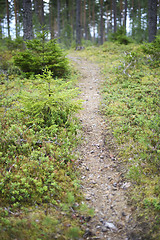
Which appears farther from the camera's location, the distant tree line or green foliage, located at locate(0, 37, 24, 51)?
green foliage, located at locate(0, 37, 24, 51)

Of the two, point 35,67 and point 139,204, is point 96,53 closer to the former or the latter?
point 35,67

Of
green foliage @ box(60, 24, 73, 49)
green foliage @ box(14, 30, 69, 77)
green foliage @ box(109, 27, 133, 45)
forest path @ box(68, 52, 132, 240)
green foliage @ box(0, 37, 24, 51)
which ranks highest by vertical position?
green foliage @ box(60, 24, 73, 49)

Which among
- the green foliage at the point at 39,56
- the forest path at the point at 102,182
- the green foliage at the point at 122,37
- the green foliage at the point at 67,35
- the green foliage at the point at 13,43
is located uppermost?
the green foliage at the point at 67,35

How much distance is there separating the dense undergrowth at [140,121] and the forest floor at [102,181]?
277mm

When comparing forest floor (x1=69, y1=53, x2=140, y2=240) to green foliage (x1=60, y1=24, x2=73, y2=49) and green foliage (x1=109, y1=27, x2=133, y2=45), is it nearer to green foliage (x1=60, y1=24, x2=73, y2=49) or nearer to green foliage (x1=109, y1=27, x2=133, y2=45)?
green foliage (x1=109, y1=27, x2=133, y2=45)

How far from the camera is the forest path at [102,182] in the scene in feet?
11.8

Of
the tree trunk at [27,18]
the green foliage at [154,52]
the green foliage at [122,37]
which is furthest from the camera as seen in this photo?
the green foliage at [122,37]

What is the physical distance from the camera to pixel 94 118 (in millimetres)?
7602

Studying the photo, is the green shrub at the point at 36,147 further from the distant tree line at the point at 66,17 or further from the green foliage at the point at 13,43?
the green foliage at the point at 13,43

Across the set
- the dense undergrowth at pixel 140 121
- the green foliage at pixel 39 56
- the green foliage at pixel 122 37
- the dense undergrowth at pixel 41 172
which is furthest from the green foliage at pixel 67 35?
the dense undergrowth at pixel 41 172

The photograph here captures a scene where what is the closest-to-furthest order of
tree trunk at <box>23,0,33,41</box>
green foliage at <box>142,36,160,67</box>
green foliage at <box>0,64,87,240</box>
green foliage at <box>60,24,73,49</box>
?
green foliage at <box>0,64,87,240</box>
tree trunk at <box>23,0,33,41</box>
green foliage at <box>142,36,160,67</box>
green foliage at <box>60,24,73,49</box>

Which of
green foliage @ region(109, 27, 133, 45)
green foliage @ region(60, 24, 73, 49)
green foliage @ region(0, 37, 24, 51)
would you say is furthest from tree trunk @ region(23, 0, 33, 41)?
green foliage @ region(60, 24, 73, 49)

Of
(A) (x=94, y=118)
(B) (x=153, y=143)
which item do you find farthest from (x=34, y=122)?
(B) (x=153, y=143)

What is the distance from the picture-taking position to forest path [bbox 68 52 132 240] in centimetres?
361
